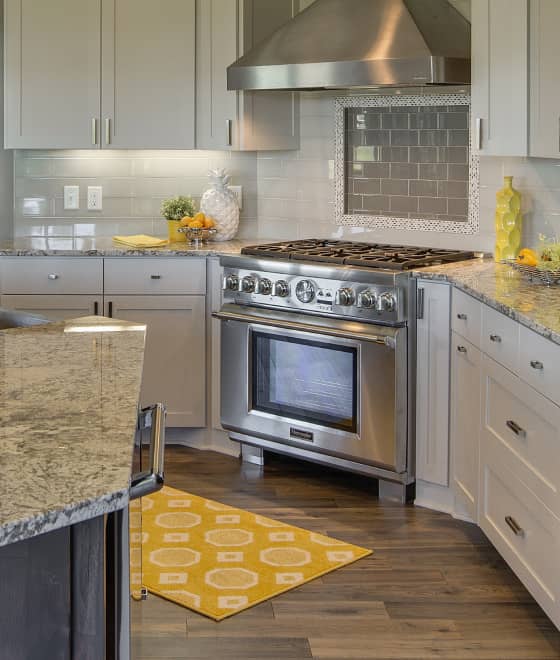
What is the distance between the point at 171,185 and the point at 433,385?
207 cm

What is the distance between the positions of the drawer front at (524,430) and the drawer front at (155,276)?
1697 millimetres

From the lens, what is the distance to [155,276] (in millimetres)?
4871

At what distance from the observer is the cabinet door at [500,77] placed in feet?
12.5

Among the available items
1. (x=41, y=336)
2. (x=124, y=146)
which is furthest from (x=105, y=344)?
(x=124, y=146)

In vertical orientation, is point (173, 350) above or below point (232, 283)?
below

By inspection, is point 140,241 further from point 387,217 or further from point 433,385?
point 433,385

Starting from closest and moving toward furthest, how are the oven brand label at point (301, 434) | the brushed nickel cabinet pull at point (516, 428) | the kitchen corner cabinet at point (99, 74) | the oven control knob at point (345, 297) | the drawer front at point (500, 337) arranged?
the brushed nickel cabinet pull at point (516, 428)
the drawer front at point (500, 337)
the oven control knob at point (345, 297)
the oven brand label at point (301, 434)
the kitchen corner cabinet at point (99, 74)

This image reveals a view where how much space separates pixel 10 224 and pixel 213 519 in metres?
2.25

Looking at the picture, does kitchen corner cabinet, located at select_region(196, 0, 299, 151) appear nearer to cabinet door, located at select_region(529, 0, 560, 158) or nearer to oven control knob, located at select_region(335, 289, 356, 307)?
oven control knob, located at select_region(335, 289, 356, 307)

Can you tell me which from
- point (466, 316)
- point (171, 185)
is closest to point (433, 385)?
point (466, 316)

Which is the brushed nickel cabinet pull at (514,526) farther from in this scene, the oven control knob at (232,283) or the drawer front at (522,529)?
the oven control knob at (232,283)

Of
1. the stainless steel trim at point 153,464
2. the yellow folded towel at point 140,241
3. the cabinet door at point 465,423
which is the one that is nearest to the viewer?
the stainless steel trim at point 153,464

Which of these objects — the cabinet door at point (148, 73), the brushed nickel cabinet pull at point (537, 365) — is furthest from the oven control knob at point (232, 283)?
the brushed nickel cabinet pull at point (537, 365)

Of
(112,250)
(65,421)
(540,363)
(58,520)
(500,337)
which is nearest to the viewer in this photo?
(58,520)
